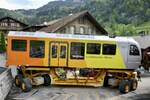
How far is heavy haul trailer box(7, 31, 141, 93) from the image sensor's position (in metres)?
27.7

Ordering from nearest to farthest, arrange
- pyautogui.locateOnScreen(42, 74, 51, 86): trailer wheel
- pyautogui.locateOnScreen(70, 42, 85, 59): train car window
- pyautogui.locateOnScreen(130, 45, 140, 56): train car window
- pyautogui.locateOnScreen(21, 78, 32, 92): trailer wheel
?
pyautogui.locateOnScreen(21, 78, 32, 92): trailer wheel, pyautogui.locateOnScreen(42, 74, 51, 86): trailer wheel, pyautogui.locateOnScreen(70, 42, 85, 59): train car window, pyautogui.locateOnScreen(130, 45, 140, 56): train car window

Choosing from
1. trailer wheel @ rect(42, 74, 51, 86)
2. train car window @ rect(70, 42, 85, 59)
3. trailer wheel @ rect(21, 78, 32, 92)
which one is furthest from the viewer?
train car window @ rect(70, 42, 85, 59)

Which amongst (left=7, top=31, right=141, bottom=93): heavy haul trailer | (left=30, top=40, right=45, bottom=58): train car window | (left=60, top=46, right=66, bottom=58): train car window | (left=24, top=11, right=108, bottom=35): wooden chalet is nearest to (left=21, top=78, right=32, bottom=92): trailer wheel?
(left=7, top=31, right=141, bottom=93): heavy haul trailer

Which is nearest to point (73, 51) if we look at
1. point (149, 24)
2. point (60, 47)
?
point (60, 47)

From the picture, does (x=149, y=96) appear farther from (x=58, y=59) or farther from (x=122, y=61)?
(x=58, y=59)

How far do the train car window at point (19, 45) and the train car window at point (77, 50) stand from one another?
3179 mm

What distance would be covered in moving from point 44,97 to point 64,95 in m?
1.38

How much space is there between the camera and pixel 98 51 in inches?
1125

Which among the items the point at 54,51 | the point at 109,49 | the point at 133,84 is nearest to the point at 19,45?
the point at 54,51

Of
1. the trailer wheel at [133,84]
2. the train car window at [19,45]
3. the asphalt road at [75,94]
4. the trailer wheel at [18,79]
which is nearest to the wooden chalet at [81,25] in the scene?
the train car window at [19,45]

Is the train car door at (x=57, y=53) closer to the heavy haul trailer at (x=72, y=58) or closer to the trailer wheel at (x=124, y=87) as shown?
the heavy haul trailer at (x=72, y=58)

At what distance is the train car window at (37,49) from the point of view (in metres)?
27.7

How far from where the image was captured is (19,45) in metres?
27.7

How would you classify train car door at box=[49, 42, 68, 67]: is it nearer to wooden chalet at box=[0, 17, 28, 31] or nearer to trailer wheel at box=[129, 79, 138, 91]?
trailer wheel at box=[129, 79, 138, 91]
